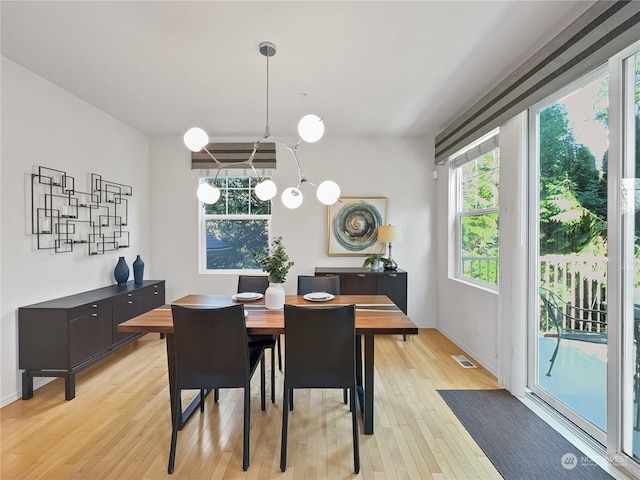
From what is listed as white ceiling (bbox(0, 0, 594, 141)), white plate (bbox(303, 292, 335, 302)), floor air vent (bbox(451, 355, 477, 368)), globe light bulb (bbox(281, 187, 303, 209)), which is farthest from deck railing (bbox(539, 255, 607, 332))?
globe light bulb (bbox(281, 187, 303, 209))

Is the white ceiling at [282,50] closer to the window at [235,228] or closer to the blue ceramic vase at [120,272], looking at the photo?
the window at [235,228]

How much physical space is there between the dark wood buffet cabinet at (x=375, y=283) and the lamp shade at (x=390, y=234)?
0.42 m

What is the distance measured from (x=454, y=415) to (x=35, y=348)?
336cm

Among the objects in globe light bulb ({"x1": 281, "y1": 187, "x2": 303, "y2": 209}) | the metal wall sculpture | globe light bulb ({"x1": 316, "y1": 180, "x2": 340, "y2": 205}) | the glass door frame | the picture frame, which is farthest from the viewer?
the picture frame

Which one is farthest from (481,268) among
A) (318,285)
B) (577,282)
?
(318,285)

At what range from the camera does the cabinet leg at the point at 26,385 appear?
2728 mm

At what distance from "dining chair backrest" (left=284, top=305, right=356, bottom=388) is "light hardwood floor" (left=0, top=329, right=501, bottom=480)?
1.58 feet

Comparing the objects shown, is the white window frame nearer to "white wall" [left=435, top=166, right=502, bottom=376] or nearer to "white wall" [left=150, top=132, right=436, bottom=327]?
"white wall" [left=150, top=132, right=436, bottom=327]

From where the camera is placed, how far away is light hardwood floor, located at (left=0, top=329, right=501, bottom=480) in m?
1.91

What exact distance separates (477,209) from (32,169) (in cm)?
436

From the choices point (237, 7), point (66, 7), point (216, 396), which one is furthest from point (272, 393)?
point (66, 7)

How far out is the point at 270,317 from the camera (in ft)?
7.51

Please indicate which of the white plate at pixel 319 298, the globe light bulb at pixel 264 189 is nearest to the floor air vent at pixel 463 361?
the white plate at pixel 319 298

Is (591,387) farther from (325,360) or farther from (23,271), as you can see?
(23,271)
